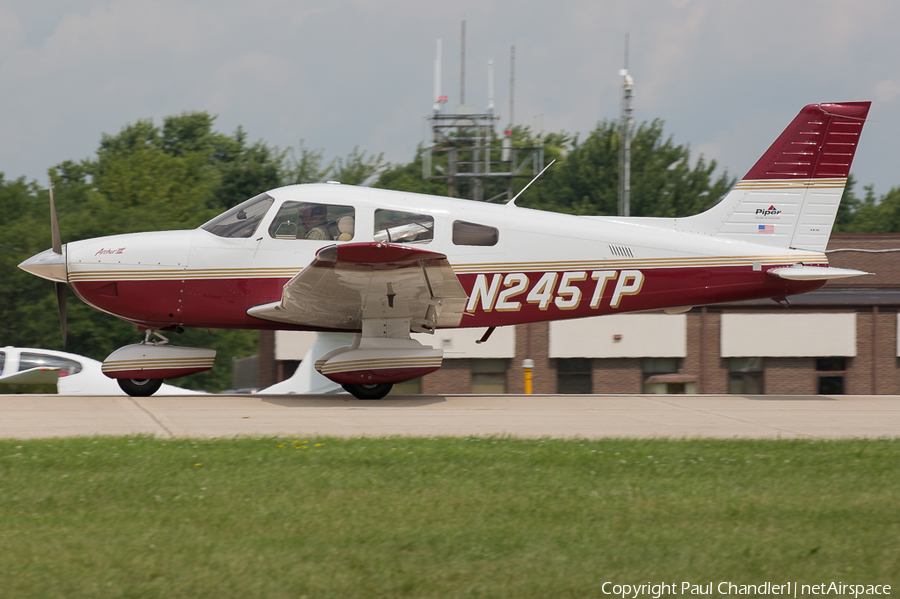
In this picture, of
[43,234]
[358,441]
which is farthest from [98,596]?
[43,234]

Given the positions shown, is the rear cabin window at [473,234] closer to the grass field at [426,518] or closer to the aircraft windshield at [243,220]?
the aircraft windshield at [243,220]

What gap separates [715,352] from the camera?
92.0 ft

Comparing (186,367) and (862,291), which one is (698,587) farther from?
(862,291)

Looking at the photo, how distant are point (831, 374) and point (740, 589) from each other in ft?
87.2

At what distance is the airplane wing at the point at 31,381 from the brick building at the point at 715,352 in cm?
1450

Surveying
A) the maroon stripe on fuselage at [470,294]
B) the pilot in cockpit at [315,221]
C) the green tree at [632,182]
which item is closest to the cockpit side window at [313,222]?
the pilot in cockpit at [315,221]

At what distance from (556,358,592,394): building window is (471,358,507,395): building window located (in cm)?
177

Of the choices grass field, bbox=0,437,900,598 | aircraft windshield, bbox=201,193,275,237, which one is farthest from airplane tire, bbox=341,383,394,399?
grass field, bbox=0,437,900,598

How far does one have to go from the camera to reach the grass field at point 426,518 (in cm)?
386

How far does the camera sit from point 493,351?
27.8m

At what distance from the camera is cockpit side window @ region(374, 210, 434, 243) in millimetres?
9961

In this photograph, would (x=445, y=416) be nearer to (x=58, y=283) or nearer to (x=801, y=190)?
(x=58, y=283)

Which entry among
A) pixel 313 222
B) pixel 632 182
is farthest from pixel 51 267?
pixel 632 182

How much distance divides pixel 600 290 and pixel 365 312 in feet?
9.38
